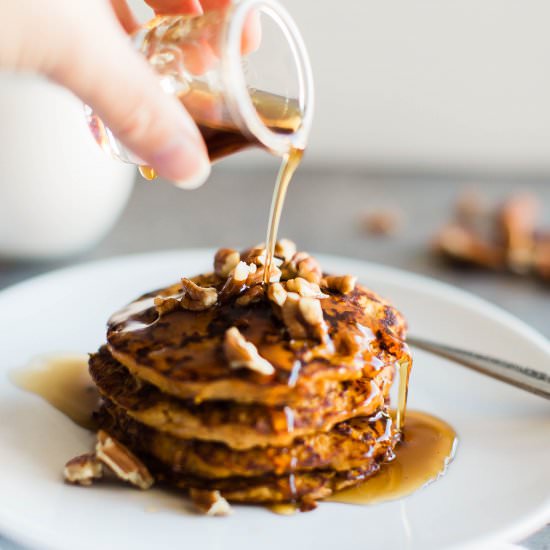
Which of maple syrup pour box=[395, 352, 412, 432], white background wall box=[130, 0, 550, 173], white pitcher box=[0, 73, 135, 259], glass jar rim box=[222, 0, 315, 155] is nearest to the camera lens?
glass jar rim box=[222, 0, 315, 155]

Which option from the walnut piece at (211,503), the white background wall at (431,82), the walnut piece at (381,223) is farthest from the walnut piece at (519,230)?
the walnut piece at (211,503)

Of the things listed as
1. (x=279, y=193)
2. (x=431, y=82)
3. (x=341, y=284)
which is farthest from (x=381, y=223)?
(x=279, y=193)

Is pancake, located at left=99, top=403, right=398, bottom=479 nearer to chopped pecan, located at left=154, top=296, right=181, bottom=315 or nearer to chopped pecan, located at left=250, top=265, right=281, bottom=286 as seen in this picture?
chopped pecan, located at left=154, top=296, right=181, bottom=315

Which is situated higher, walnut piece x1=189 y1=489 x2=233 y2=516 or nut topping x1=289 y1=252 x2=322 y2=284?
nut topping x1=289 y1=252 x2=322 y2=284

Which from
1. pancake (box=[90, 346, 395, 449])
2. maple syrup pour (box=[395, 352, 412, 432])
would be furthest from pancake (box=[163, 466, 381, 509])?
maple syrup pour (box=[395, 352, 412, 432])

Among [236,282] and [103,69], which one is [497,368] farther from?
[103,69]

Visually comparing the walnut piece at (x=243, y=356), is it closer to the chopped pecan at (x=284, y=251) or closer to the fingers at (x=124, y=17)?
the chopped pecan at (x=284, y=251)
